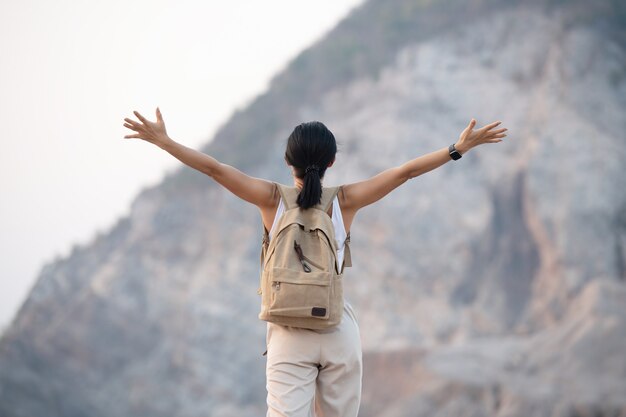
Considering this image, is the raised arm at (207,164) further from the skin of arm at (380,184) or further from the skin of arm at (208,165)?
the skin of arm at (380,184)

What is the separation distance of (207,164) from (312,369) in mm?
846

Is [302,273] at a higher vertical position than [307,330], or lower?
higher

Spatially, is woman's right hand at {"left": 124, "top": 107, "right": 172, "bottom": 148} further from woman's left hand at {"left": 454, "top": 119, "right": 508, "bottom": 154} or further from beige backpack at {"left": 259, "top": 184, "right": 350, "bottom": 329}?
woman's left hand at {"left": 454, "top": 119, "right": 508, "bottom": 154}

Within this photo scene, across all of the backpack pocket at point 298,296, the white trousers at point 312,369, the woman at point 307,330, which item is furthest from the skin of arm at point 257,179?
the white trousers at point 312,369

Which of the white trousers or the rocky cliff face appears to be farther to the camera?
the rocky cliff face

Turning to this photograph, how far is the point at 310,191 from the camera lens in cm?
325

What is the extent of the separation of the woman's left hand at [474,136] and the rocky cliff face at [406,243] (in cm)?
1016

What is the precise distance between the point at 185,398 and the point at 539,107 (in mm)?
8660

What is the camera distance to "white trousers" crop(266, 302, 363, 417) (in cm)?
321

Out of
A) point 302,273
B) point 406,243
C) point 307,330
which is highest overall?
point 406,243

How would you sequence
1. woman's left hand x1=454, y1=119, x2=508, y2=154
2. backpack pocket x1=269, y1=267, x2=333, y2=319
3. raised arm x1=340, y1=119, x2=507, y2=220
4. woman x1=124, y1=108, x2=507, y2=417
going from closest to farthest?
backpack pocket x1=269, y1=267, x2=333, y2=319 → woman x1=124, y1=108, x2=507, y2=417 → raised arm x1=340, y1=119, x2=507, y2=220 → woman's left hand x1=454, y1=119, x2=508, y2=154

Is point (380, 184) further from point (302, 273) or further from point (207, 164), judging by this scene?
point (207, 164)

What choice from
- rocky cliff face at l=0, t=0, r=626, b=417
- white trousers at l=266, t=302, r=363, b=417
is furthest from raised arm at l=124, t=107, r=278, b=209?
rocky cliff face at l=0, t=0, r=626, b=417

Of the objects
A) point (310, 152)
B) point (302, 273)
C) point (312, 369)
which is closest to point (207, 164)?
point (310, 152)
